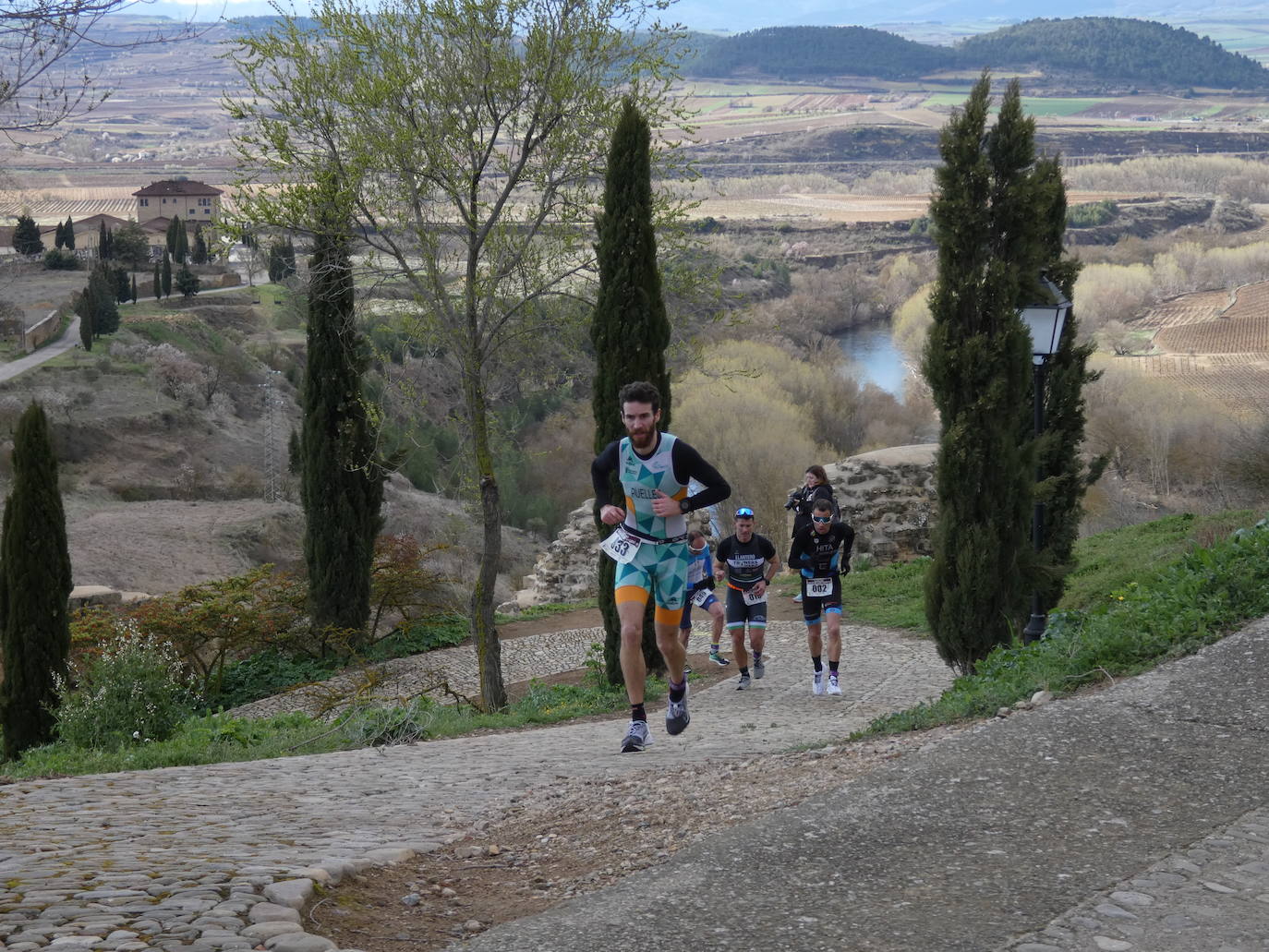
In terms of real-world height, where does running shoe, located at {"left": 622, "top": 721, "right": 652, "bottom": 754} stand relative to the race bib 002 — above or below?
below

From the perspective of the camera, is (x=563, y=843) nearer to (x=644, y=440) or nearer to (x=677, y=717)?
(x=677, y=717)

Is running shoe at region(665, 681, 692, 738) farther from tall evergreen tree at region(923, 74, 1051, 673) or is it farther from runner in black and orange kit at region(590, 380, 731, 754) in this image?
tall evergreen tree at region(923, 74, 1051, 673)

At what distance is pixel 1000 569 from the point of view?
33.1 feet

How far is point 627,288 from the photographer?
44.6 ft

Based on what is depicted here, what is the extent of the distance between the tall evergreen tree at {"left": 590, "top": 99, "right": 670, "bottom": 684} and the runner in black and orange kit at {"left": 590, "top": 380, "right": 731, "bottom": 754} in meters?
6.14

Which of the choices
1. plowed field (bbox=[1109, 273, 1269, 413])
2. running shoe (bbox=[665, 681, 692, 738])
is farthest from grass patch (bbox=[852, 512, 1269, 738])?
plowed field (bbox=[1109, 273, 1269, 413])

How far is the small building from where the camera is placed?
94.9 m

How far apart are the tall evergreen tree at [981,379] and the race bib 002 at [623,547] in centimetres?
395

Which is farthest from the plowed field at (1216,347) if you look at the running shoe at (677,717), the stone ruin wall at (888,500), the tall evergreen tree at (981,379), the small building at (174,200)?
the small building at (174,200)

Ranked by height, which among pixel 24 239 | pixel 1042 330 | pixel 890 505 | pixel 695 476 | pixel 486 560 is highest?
pixel 24 239

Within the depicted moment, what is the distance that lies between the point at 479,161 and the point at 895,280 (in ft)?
264

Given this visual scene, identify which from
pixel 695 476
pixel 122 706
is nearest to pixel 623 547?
pixel 695 476

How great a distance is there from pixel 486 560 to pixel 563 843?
9074mm

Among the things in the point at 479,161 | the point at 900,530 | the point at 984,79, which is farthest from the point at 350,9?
the point at 900,530
